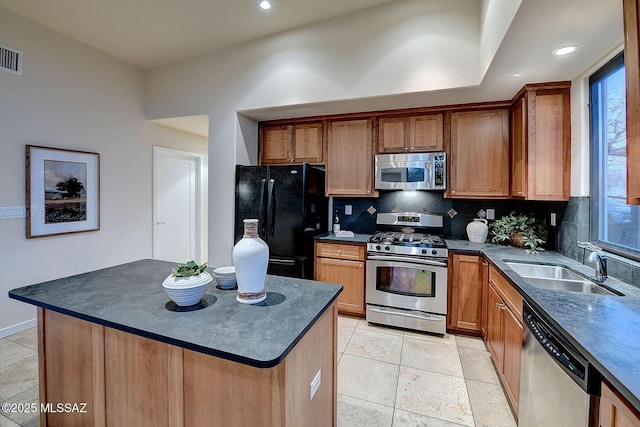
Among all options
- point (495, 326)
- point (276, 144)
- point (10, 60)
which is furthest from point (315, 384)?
point (10, 60)

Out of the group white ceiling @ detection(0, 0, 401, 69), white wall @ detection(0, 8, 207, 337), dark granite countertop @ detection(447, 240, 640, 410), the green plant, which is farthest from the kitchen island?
white ceiling @ detection(0, 0, 401, 69)

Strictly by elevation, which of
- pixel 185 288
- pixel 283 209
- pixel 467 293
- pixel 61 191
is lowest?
pixel 467 293

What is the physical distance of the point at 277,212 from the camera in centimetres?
329

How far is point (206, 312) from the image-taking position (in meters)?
1.32

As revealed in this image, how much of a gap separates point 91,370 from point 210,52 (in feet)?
11.9

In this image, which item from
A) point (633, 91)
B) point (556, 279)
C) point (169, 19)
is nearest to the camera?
point (633, 91)

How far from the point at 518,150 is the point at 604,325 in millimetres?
1967

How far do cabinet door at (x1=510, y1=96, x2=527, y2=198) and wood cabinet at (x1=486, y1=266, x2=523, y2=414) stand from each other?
0.88m

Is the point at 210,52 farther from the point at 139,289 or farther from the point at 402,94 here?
the point at 139,289

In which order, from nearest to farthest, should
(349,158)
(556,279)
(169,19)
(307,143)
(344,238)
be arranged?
(556,279), (169,19), (344,238), (349,158), (307,143)

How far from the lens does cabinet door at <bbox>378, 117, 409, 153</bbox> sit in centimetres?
327

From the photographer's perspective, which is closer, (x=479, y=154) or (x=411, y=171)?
(x=479, y=154)

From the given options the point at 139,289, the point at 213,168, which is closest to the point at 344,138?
the point at 213,168

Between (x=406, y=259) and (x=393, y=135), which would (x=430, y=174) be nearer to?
(x=393, y=135)
